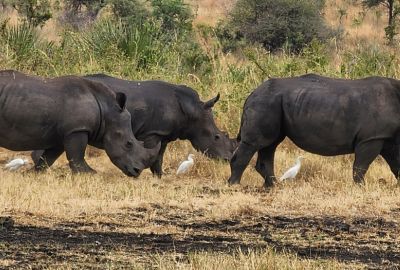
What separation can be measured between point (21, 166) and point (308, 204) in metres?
4.69

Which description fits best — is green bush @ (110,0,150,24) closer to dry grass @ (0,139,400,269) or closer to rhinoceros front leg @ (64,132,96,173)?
dry grass @ (0,139,400,269)

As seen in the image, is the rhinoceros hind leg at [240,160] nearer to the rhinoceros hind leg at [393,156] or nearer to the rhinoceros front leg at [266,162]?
the rhinoceros front leg at [266,162]

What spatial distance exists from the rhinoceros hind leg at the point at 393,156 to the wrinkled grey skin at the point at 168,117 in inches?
102

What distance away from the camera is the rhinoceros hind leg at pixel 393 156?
13.2 meters

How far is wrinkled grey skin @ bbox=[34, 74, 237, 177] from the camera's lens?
14.2 meters

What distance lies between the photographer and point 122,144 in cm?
1327

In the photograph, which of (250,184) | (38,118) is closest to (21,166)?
(38,118)

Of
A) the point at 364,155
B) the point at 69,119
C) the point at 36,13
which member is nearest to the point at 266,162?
the point at 364,155

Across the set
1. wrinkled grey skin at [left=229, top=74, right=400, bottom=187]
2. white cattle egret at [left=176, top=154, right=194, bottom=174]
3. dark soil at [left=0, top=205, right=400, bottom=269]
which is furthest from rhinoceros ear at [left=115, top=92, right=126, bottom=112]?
dark soil at [left=0, top=205, right=400, bottom=269]

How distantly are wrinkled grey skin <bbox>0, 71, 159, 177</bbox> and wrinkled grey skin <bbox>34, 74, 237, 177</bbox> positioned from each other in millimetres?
632

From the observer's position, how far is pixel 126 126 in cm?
1335

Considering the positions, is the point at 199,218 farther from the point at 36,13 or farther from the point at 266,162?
the point at 36,13

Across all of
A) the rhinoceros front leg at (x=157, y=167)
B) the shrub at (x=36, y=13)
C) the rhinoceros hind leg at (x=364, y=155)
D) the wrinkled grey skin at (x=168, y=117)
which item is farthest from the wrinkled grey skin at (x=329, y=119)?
the shrub at (x=36, y=13)

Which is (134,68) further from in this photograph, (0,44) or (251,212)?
(251,212)
